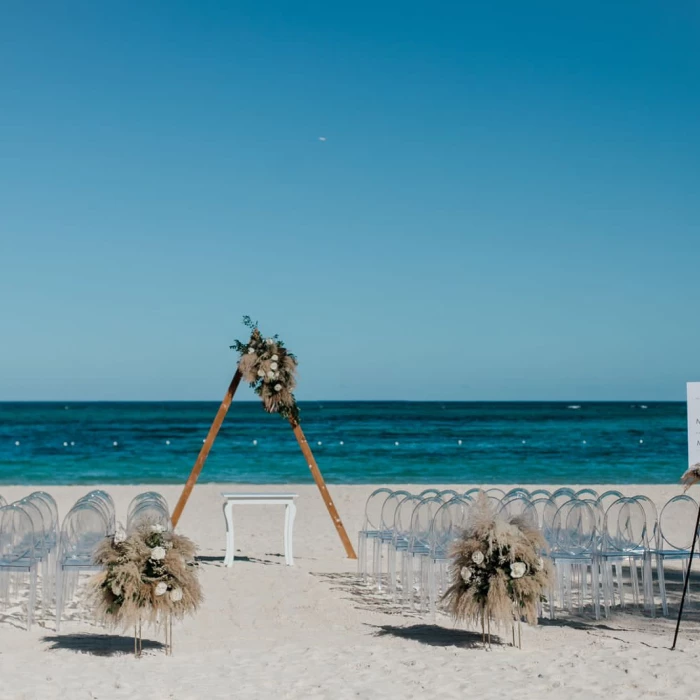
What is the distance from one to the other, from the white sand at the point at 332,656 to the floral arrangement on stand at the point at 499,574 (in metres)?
0.32

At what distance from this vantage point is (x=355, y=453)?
36.8 m

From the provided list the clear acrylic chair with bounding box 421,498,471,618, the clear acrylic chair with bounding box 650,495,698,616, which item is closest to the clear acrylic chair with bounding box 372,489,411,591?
the clear acrylic chair with bounding box 421,498,471,618

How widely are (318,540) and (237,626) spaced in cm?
514

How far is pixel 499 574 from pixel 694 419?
2389mm

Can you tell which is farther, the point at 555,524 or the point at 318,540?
the point at 318,540

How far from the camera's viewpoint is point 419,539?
8.27 meters

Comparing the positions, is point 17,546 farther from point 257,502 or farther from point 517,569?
point 517,569

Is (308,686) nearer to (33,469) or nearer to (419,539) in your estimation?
(419,539)

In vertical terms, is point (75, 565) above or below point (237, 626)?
above

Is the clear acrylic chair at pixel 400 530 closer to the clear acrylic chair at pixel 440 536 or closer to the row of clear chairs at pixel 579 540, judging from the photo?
the row of clear chairs at pixel 579 540

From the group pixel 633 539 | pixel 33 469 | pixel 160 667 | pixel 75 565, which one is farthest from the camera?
pixel 33 469

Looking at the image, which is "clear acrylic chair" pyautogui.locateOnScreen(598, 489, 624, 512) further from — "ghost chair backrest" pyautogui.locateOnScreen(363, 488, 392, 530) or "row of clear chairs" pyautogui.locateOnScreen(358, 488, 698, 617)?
"ghost chair backrest" pyautogui.locateOnScreen(363, 488, 392, 530)

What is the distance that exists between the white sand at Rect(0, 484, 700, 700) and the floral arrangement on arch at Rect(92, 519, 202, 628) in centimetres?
35

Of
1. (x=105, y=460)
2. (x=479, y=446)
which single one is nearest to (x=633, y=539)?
(x=105, y=460)
